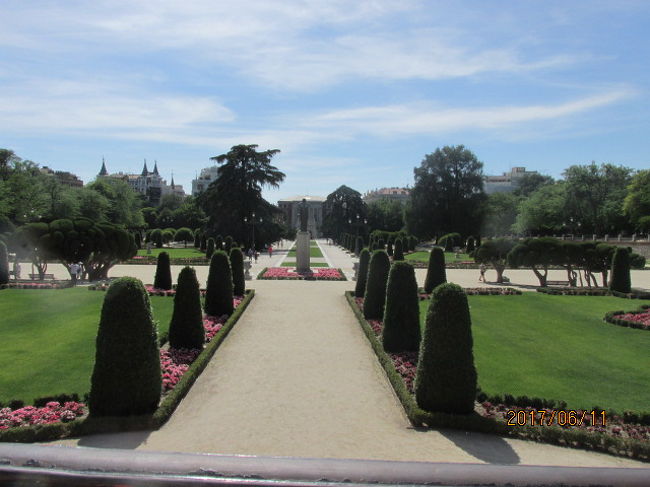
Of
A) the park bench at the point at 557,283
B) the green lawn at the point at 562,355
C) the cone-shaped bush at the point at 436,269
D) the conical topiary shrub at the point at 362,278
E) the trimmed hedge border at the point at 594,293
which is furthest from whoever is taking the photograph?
the park bench at the point at 557,283

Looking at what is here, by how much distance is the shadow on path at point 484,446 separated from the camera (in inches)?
274

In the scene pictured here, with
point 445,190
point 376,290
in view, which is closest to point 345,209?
point 445,190

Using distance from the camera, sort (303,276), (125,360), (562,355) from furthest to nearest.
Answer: (303,276)
(562,355)
(125,360)

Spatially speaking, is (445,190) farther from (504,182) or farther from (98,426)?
(504,182)

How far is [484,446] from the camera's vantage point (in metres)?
7.47

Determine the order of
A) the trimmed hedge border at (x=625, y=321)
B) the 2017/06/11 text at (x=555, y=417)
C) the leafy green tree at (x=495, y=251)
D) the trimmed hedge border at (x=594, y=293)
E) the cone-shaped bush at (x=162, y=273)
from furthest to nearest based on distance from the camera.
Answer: the leafy green tree at (x=495, y=251) → the cone-shaped bush at (x=162, y=273) → the trimmed hedge border at (x=594, y=293) → the trimmed hedge border at (x=625, y=321) → the 2017/06/11 text at (x=555, y=417)

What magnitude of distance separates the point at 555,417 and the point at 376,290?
8.61 meters

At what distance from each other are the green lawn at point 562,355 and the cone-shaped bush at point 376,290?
8.02 feet

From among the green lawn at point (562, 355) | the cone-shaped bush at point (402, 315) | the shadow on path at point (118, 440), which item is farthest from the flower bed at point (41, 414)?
the green lawn at point (562, 355)

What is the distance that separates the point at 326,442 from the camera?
24.4 feet

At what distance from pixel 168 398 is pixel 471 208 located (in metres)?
57.6

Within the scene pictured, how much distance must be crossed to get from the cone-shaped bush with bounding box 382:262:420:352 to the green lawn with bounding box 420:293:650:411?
1.53 meters

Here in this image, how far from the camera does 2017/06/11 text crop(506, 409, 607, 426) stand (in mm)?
7996

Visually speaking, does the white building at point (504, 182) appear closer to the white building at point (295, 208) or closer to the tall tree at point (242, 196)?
the white building at point (295, 208)
